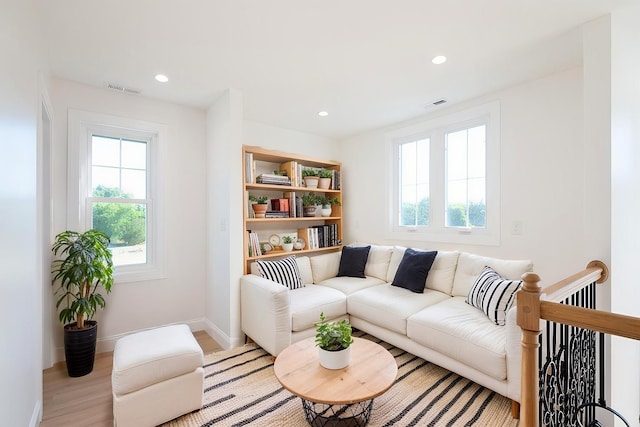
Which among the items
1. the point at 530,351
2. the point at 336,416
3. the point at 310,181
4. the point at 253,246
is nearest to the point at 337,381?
the point at 336,416

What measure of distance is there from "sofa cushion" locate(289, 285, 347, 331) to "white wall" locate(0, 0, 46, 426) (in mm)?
1700

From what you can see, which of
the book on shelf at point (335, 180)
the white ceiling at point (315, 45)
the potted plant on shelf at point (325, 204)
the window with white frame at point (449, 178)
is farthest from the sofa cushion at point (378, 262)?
the white ceiling at point (315, 45)

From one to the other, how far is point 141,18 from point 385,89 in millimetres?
2010

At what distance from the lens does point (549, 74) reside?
101 inches

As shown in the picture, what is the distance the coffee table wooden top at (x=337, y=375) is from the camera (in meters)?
1.59

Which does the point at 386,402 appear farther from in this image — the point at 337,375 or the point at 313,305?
the point at 313,305

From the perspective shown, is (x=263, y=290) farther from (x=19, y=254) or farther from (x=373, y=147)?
(x=373, y=147)

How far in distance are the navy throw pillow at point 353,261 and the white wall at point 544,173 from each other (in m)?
1.16

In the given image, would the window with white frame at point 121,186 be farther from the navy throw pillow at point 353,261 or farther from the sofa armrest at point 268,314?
the navy throw pillow at point 353,261

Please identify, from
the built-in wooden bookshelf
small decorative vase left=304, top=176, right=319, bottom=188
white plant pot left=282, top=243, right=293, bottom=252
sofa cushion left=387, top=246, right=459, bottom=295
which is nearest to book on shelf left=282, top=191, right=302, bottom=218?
the built-in wooden bookshelf

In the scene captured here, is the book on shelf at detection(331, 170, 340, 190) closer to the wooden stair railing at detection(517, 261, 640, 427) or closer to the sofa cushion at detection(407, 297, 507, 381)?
the sofa cushion at detection(407, 297, 507, 381)

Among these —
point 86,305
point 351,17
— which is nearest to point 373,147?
point 351,17

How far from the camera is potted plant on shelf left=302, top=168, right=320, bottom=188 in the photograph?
393cm

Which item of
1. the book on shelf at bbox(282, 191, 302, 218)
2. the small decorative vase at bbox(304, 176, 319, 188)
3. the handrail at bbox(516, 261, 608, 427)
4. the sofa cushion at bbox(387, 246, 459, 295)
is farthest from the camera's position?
the small decorative vase at bbox(304, 176, 319, 188)
